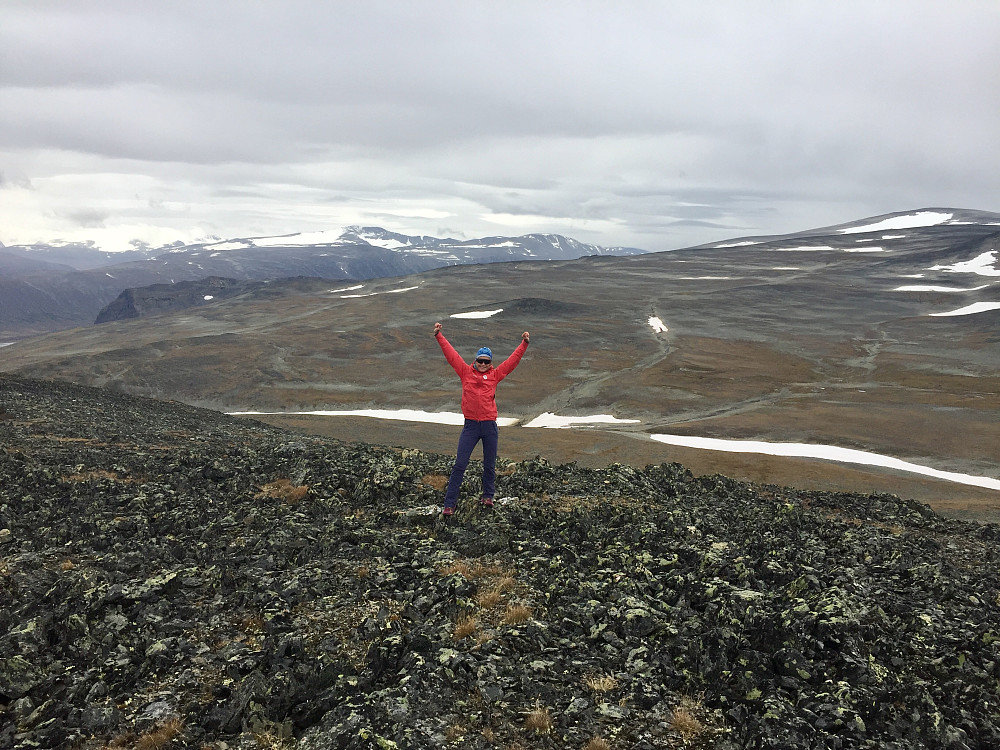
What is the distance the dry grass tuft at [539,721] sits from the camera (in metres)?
6.64

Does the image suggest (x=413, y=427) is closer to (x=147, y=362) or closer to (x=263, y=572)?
(x=263, y=572)

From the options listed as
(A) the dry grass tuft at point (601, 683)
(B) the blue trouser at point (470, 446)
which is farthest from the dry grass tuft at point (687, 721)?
(B) the blue trouser at point (470, 446)

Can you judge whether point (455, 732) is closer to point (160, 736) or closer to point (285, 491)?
point (160, 736)

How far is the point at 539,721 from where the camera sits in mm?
6695

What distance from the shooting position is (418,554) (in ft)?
37.1

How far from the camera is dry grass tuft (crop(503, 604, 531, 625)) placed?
895 cm

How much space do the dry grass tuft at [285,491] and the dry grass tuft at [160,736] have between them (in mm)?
8874

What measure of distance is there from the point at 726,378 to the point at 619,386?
17.0m

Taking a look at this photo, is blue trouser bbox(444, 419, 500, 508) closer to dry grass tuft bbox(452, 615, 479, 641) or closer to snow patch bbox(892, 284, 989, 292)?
dry grass tuft bbox(452, 615, 479, 641)

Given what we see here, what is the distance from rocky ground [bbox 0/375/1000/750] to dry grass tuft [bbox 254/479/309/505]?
12 cm

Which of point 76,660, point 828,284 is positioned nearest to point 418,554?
point 76,660

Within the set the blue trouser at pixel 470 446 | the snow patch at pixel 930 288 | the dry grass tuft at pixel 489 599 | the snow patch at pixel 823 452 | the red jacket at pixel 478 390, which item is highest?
the snow patch at pixel 930 288

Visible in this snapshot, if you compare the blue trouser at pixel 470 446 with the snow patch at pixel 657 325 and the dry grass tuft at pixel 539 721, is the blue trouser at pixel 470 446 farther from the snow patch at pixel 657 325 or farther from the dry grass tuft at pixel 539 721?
the snow patch at pixel 657 325

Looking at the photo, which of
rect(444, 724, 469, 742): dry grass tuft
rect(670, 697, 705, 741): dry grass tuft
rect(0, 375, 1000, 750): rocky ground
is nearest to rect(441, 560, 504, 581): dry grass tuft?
rect(0, 375, 1000, 750): rocky ground
